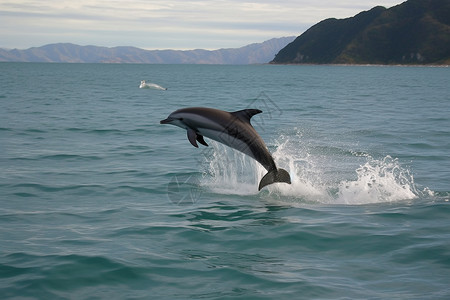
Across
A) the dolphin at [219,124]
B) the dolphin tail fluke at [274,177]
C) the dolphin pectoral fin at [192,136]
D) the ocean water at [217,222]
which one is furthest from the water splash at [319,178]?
the dolphin pectoral fin at [192,136]

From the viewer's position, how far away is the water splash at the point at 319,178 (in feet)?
46.0

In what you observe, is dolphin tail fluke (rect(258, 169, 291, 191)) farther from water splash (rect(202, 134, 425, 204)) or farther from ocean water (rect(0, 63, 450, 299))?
water splash (rect(202, 134, 425, 204))

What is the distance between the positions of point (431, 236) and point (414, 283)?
102 inches

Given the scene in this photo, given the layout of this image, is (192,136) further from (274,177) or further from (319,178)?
(319,178)

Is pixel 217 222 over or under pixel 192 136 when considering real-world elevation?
under

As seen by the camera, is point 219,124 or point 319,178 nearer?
point 219,124

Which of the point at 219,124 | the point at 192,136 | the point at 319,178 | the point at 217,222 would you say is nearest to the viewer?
the point at 192,136

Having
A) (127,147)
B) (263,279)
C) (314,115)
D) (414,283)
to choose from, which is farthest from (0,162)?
(314,115)

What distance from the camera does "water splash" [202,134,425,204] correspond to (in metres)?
14.0

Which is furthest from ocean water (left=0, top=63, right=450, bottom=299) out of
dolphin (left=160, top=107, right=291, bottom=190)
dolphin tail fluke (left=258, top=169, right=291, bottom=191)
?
dolphin (left=160, top=107, right=291, bottom=190)

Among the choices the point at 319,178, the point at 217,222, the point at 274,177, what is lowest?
the point at 217,222

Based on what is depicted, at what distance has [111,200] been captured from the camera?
13695 mm

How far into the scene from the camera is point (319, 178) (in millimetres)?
16094

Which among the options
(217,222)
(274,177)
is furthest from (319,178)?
(217,222)
